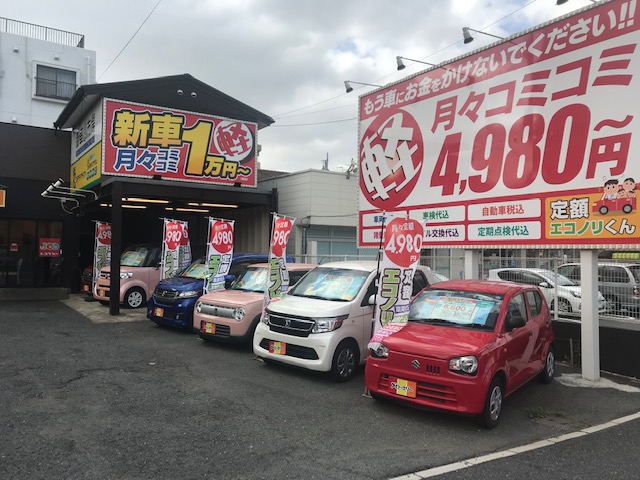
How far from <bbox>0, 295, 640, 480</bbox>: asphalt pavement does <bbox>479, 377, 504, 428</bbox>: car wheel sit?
0.13 meters

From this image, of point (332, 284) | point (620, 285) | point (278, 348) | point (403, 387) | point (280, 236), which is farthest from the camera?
point (280, 236)

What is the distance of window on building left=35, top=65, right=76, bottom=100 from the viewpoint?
2773 cm

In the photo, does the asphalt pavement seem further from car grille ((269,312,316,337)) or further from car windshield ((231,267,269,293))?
car windshield ((231,267,269,293))

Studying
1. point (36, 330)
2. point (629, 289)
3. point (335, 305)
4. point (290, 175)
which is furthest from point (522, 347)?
point (290, 175)

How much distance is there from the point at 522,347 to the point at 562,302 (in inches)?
126

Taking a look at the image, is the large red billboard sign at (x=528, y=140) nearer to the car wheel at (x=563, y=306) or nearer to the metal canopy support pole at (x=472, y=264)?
the metal canopy support pole at (x=472, y=264)

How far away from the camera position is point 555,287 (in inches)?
332

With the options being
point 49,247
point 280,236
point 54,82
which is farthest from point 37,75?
point 280,236

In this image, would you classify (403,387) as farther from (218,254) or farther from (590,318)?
(218,254)

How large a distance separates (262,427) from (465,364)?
217 cm

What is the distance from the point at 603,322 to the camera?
25.3ft

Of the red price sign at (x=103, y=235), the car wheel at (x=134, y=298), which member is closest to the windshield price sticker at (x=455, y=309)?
the car wheel at (x=134, y=298)

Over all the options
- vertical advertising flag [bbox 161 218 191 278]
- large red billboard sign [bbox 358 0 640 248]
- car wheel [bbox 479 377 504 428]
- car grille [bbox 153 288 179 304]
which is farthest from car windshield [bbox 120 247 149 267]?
car wheel [bbox 479 377 504 428]

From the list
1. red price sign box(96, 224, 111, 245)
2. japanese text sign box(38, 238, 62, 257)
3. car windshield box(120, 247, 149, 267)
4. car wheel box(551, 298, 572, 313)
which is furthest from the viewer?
japanese text sign box(38, 238, 62, 257)
